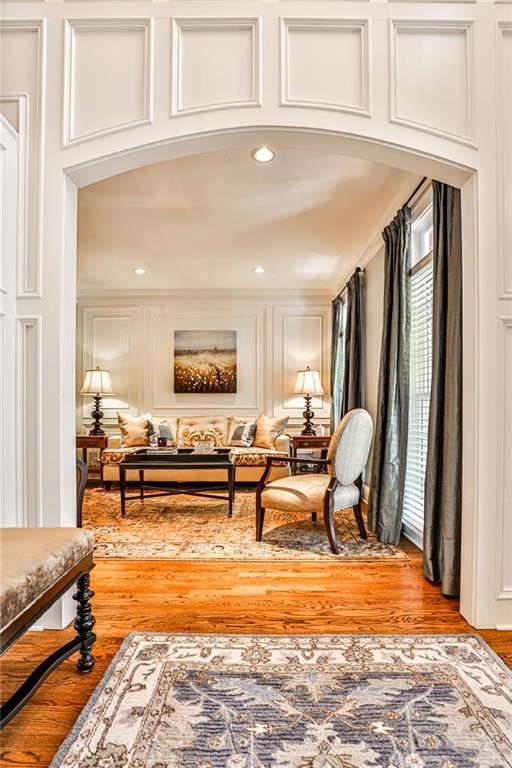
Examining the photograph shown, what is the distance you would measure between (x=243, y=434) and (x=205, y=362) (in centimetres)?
130

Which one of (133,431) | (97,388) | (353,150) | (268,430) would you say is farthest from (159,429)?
(353,150)

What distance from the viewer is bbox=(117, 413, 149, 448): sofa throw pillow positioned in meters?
5.81

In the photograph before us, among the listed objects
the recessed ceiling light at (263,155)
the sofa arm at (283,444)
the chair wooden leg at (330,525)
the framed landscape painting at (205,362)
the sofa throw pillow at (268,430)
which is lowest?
the chair wooden leg at (330,525)

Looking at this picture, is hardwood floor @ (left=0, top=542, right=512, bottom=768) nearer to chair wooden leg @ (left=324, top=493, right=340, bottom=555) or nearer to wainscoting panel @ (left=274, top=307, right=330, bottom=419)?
chair wooden leg @ (left=324, top=493, right=340, bottom=555)

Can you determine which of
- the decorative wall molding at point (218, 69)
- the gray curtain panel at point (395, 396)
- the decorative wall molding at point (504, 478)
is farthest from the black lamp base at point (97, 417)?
the decorative wall molding at point (504, 478)

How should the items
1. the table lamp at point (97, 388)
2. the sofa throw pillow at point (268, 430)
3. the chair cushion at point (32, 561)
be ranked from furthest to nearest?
the table lamp at point (97, 388) → the sofa throw pillow at point (268, 430) → the chair cushion at point (32, 561)

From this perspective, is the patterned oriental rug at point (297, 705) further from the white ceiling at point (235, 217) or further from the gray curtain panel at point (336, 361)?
the gray curtain panel at point (336, 361)

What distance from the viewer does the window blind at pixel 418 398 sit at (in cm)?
326

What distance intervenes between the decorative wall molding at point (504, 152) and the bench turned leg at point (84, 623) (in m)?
2.21

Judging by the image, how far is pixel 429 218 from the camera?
10.6 ft

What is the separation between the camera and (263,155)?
2904 millimetres

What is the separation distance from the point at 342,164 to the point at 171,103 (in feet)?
4.47

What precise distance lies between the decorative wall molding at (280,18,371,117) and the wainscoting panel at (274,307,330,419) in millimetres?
4426

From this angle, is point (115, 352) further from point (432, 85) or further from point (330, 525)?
point (432, 85)
